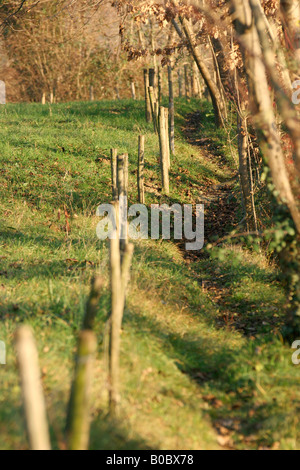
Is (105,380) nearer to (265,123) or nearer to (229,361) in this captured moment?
(229,361)

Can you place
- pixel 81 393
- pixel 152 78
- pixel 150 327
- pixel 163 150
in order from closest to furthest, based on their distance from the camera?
pixel 81 393
pixel 150 327
pixel 163 150
pixel 152 78

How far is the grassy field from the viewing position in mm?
4141

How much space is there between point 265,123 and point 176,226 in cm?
500

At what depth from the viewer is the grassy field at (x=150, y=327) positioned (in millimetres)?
4141

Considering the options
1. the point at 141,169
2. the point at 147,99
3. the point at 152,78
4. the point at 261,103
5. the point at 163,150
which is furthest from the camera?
the point at 147,99

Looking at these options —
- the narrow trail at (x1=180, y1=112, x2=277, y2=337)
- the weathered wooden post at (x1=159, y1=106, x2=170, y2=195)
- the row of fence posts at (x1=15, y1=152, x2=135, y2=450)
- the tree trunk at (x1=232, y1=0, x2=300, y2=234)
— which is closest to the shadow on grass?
the row of fence posts at (x1=15, y1=152, x2=135, y2=450)

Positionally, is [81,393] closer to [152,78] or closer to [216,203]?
[216,203]

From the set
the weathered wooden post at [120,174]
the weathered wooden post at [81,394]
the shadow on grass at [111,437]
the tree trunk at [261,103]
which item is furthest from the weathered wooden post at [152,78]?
the weathered wooden post at [81,394]

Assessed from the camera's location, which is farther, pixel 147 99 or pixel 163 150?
pixel 147 99

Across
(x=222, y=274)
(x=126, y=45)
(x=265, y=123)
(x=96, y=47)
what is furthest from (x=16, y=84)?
(x=265, y=123)

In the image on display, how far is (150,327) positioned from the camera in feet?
18.1

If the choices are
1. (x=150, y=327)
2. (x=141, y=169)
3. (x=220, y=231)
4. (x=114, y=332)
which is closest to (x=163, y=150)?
(x=141, y=169)

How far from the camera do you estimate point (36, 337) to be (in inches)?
184

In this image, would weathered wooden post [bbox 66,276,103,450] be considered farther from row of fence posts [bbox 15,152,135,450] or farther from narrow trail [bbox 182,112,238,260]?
narrow trail [bbox 182,112,238,260]
